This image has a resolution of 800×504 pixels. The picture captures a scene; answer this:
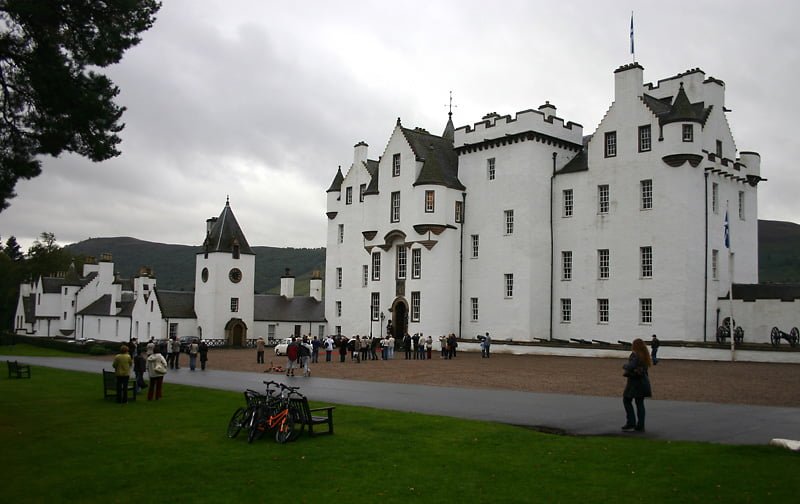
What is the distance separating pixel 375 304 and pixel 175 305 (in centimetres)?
1951

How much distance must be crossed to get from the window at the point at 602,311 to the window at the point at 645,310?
264cm

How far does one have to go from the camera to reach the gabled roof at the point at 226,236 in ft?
210

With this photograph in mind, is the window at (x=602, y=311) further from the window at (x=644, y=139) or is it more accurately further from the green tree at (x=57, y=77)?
the green tree at (x=57, y=77)

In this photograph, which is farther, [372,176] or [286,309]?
[286,309]

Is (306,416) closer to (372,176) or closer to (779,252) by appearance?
(372,176)

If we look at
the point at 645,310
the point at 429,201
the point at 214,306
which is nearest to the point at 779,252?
the point at 645,310

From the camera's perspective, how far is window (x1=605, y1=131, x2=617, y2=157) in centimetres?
4634

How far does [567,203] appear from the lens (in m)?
49.4

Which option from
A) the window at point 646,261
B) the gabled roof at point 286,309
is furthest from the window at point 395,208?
the window at point 646,261

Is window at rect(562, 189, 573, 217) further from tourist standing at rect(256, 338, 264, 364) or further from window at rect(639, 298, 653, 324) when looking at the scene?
tourist standing at rect(256, 338, 264, 364)

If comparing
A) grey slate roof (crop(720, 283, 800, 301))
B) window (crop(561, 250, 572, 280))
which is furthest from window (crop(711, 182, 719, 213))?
window (crop(561, 250, 572, 280))

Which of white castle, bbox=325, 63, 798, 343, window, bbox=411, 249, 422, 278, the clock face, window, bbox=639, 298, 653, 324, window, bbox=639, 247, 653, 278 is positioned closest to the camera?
white castle, bbox=325, 63, 798, 343

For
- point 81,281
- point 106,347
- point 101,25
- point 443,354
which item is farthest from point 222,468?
point 81,281

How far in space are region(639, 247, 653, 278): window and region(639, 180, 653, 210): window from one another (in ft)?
8.65
